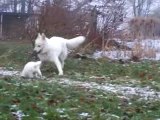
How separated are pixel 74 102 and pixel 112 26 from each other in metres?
15.2

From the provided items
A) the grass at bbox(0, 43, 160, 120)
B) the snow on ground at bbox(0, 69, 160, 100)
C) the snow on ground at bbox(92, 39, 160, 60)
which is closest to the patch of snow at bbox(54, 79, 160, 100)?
the snow on ground at bbox(0, 69, 160, 100)

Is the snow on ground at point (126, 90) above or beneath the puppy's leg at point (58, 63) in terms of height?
beneath

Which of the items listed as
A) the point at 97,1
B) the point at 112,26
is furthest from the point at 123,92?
the point at 97,1

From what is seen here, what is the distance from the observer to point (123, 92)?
8.62 metres

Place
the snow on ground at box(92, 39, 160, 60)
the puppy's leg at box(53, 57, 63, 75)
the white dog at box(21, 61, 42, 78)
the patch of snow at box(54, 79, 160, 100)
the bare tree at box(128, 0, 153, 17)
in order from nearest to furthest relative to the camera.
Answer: the patch of snow at box(54, 79, 160, 100)
the white dog at box(21, 61, 42, 78)
the puppy's leg at box(53, 57, 63, 75)
the snow on ground at box(92, 39, 160, 60)
the bare tree at box(128, 0, 153, 17)

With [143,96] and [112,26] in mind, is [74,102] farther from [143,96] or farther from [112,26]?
[112,26]

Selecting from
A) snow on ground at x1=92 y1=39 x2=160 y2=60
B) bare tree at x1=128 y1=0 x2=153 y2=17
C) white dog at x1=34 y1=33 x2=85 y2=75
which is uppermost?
bare tree at x1=128 y1=0 x2=153 y2=17

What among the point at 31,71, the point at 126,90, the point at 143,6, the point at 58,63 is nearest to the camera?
the point at 126,90

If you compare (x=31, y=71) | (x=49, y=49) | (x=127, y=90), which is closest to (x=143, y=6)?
(x=49, y=49)

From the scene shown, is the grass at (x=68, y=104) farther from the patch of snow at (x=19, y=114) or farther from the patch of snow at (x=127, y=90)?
the patch of snow at (x=127, y=90)

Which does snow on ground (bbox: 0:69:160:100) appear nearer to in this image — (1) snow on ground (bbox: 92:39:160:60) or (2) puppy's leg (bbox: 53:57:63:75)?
(2) puppy's leg (bbox: 53:57:63:75)

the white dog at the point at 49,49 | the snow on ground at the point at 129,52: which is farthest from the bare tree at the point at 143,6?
the white dog at the point at 49,49

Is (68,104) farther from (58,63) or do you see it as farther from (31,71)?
(58,63)

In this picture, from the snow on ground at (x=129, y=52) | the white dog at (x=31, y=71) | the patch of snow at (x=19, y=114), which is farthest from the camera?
the snow on ground at (x=129, y=52)
